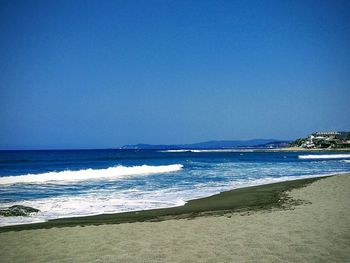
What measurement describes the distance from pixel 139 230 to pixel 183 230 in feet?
3.72

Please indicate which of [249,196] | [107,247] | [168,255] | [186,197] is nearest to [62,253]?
[107,247]

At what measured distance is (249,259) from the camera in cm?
560

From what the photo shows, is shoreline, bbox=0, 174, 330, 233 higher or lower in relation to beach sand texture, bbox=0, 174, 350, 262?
lower

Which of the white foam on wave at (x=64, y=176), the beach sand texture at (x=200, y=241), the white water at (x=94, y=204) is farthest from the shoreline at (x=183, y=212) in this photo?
the white foam on wave at (x=64, y=176)

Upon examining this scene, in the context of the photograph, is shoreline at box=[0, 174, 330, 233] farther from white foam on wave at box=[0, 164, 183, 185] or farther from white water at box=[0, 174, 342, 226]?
white foam on wave at box=[0, 164, 183, 185]

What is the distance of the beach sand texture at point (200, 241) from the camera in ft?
19.2

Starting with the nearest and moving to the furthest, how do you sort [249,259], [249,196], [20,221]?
1. [249,259]
2. [20,221]
3. [249,196]

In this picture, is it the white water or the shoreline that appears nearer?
the shoreline

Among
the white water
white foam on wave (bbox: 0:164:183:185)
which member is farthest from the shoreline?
white foam on wave (bbox: 0:164:183:185)

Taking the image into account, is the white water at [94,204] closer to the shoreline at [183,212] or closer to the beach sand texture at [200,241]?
the shoreline at [183,212]

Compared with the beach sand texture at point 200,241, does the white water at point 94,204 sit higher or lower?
lower

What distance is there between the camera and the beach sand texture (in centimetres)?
585

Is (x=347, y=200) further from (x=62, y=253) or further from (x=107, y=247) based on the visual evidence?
(x=62, y=253)

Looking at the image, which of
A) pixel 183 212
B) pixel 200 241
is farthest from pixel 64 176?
pixel 200 241
